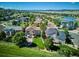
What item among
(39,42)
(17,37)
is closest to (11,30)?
(17,37)

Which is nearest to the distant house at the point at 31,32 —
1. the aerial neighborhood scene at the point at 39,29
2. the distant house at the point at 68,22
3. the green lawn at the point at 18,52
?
the aerial neighborhood scene at the point at 39,29

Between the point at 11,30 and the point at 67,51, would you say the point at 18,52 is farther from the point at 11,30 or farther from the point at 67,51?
the point at 67,51

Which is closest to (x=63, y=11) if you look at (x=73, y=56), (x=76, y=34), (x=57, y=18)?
(x=57, y=18)

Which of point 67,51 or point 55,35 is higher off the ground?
point 55,35

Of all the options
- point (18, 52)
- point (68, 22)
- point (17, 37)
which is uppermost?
point (68, 22)

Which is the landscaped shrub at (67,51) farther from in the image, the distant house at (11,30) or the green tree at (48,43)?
the distant house at (11,30)

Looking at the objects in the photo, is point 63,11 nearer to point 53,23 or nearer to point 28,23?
point 53,23

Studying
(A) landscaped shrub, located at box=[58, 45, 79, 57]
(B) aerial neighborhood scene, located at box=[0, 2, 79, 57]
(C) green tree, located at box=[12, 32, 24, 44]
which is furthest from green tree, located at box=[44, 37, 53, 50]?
(C) green tree, located at box=[12, 32, 24, 44]

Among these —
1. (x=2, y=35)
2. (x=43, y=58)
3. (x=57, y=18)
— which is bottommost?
(x=43, y=58)
